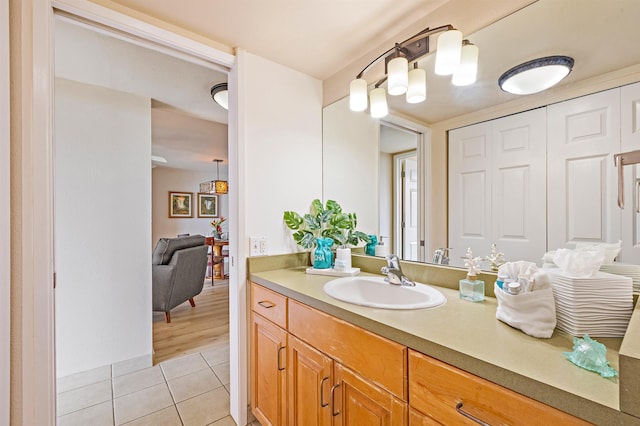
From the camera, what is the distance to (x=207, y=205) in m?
6.90

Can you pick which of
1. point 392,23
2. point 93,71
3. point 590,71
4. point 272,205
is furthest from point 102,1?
point 590,71

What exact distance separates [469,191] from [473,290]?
1.55ft

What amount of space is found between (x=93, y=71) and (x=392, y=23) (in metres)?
2.03

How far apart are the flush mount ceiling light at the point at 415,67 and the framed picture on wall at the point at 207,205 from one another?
6021mm

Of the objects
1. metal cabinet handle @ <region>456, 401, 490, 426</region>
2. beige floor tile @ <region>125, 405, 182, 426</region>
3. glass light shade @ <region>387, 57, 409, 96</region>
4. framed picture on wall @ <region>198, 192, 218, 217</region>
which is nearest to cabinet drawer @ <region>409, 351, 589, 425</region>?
metal cabinet handle @ <region>456, 401, 490, 426</region>

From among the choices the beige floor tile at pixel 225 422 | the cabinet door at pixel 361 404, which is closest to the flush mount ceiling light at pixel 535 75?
the cabinet door at pixel 361 404

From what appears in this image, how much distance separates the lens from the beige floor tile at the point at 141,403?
168cm

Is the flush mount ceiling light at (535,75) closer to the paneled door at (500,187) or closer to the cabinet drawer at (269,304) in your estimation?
the paneled door at (500,187)

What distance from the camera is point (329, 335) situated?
3.49 ft

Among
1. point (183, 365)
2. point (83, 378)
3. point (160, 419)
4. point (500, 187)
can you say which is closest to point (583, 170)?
point (500, 187)

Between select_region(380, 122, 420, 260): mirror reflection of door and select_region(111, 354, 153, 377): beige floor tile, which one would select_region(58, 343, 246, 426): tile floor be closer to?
select_region(111, 354, 153, 377): beige floor tile

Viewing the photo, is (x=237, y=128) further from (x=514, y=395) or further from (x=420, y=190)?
(x=514, y=395)

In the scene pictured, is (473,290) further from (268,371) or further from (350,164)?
(350,164)

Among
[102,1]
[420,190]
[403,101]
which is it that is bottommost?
[420,190]
